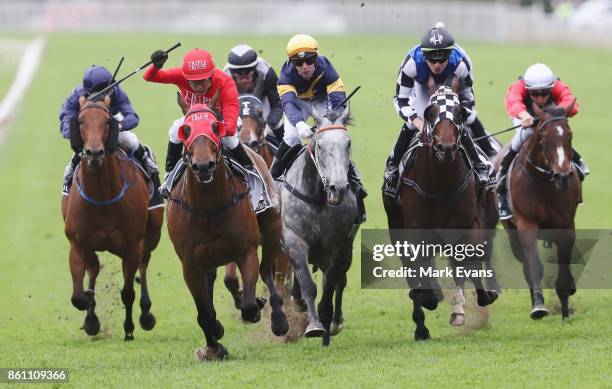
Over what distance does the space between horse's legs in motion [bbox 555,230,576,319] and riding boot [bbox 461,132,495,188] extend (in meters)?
1.26

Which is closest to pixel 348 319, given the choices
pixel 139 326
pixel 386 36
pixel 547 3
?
pixel 139 326

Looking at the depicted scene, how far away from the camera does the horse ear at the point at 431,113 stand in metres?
11.1

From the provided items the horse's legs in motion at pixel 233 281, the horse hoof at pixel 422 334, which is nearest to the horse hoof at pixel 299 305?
the horse's legs in motion at pixel 233 281

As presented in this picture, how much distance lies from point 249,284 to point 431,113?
2.12 meters

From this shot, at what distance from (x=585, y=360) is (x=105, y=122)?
4289 millimetres

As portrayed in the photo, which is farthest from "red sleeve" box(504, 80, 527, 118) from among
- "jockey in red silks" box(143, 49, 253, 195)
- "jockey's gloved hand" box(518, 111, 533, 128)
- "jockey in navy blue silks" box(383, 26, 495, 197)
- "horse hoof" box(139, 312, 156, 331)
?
"horse hoof" box(139, 312, 156, 331)

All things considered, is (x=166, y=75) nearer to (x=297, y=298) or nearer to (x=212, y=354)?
(x=212, y=354)

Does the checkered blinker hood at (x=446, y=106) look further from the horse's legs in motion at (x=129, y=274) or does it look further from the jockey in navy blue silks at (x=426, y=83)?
the horse's legs in motion at (x=129, y=274)

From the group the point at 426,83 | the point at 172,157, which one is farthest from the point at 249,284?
the point at 426,83

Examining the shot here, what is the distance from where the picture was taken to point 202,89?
10.9 meters

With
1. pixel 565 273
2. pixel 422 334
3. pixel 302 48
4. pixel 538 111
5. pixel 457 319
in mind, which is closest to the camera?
pixel 422 334

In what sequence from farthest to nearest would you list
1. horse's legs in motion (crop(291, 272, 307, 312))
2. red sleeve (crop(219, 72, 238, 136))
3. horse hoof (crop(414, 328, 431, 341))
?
horse's legs in motion (crop(291, 272, 307, 312)) → horse hoof (crop(414, 328, 431, 341)) → red sleeve (crop(219, 72, 238, 136))

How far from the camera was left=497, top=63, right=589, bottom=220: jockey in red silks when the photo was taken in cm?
1278

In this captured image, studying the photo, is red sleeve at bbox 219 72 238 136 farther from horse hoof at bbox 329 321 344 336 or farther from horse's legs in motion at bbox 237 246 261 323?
horse hoof at bbox 329 321 344 336
